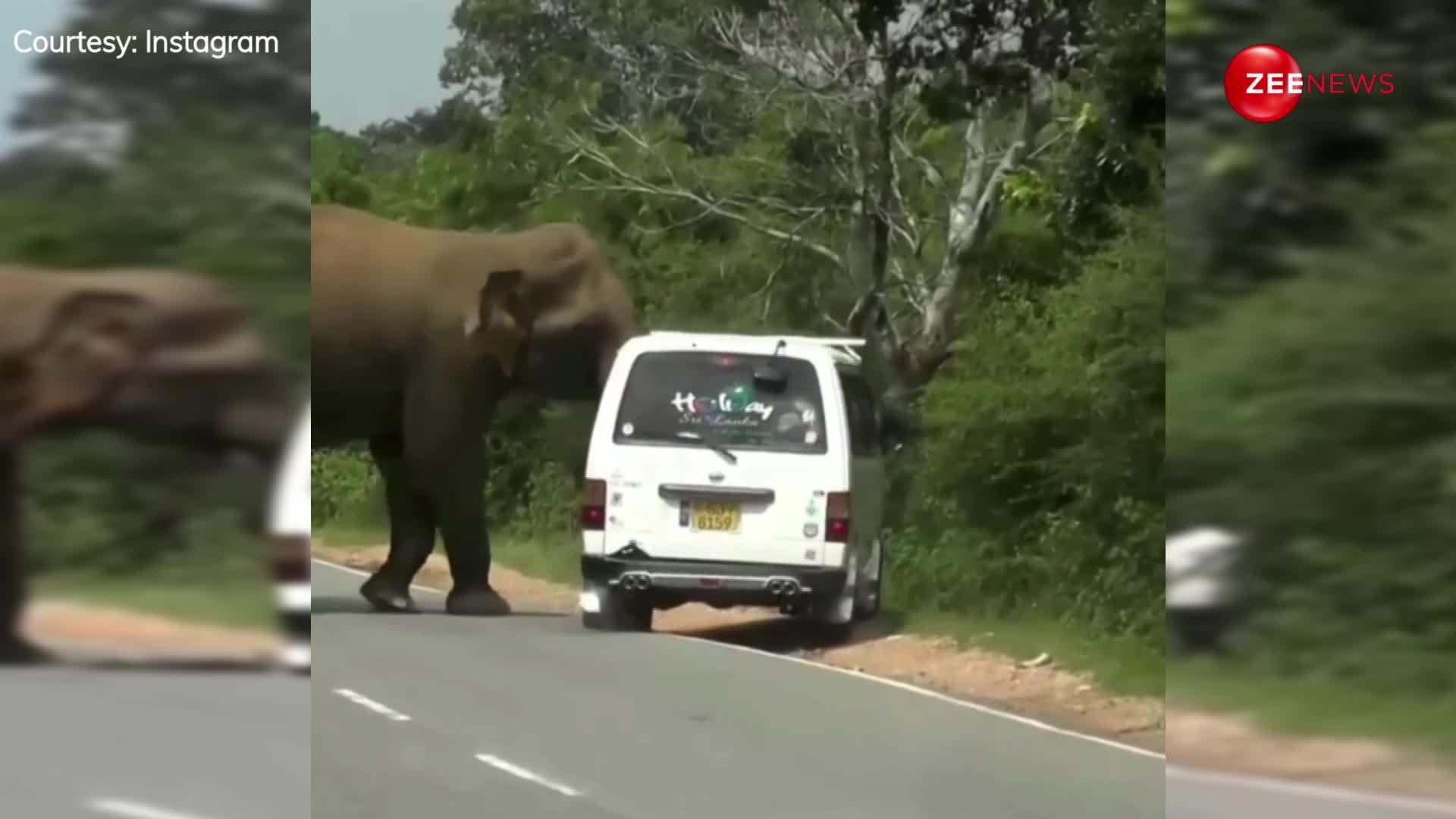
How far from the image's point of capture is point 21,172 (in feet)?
8.27

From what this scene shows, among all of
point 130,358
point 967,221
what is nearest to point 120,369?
point 130,358

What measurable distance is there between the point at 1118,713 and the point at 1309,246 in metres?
0.79

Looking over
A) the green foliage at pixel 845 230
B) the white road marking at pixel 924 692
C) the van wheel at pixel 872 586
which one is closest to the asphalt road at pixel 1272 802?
the white road marking at pixel 924 692

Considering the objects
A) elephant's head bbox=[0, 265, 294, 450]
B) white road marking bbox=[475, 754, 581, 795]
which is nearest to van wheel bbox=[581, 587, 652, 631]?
white road marking bbox=[475, 754, 581, 795]

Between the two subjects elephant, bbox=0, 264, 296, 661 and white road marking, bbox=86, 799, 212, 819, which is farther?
white road marking, bbox=86, 799, 212, 819

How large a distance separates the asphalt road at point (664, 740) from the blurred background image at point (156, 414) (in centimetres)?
30

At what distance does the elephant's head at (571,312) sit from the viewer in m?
3.04

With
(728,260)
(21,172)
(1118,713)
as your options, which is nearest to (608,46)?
(728,260)

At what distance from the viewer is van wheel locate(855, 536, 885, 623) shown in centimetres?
309

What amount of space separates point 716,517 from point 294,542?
26.0 inches

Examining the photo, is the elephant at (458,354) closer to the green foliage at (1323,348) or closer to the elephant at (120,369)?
the elephant at (120,369)

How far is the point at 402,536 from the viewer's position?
306cm

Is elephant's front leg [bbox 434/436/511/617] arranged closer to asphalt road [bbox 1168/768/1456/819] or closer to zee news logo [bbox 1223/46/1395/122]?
asphalt road [bbox 1168/768/1456/819]

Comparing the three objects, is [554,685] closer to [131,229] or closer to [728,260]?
[728,260]
